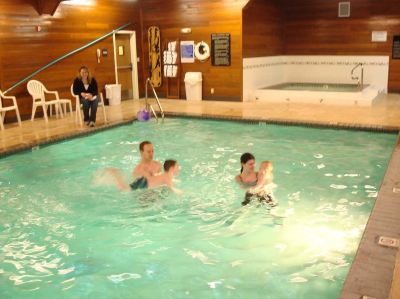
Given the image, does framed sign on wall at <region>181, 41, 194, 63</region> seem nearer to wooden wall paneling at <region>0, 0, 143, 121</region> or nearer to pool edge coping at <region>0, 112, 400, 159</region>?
wooden wall paneling at <region>0, 0, 143, 121</region>

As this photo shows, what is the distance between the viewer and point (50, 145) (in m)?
7.82

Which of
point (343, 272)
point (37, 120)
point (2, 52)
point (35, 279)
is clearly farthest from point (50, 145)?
point (343, 272)

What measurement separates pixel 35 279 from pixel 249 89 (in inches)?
373

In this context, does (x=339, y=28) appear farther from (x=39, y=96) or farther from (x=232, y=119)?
(x=39, y=96)

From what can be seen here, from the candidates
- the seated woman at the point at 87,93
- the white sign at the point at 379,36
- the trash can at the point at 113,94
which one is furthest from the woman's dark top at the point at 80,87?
the white sign at the point at 379,36

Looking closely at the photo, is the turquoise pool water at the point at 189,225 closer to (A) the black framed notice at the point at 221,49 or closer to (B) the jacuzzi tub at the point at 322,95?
(B) the jacuzzi tub at the point at 322,95

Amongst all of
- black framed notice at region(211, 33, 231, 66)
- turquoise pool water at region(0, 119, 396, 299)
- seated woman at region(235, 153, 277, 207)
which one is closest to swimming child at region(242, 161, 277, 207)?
seated woman at region(235, 153, 277, 207)

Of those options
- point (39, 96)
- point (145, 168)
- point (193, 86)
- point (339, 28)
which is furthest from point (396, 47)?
point (145, 168)

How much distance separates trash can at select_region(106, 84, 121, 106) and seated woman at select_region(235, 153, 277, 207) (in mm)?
7530

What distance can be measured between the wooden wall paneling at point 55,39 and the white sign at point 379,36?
6.66 meters

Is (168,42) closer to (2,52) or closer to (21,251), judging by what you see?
(2,52)

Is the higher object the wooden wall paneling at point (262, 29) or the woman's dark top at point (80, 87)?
the wooden wall paneling at point (262, 29)

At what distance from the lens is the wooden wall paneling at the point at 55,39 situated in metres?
9.48

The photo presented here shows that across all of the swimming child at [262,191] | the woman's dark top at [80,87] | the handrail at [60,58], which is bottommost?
the swimming child at [262,191]
